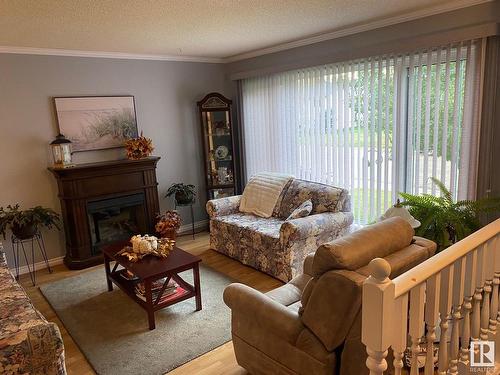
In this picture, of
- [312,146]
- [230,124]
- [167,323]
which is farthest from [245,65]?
[167,323]

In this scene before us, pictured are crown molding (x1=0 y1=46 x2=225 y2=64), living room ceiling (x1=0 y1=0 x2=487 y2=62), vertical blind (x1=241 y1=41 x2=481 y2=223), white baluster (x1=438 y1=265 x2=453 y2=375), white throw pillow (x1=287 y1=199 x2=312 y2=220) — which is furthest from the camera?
crown molding (x1=0 y1=46 x2=225 y2=64)

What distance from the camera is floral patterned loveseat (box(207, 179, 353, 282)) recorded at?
11.6 feet

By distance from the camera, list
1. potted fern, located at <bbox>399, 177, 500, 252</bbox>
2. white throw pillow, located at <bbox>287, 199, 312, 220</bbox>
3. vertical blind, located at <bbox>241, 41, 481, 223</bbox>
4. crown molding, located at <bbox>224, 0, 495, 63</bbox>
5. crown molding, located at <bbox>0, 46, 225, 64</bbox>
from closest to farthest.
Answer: potted fern, located at <bbox>399, 177, 500, 252</bbox> → crown molding, located at <bbox>224, 0, 495, 63</bbox> → vertical blind, located at <bbox>241, 41, 481, 223</bbox> → white throw pillow, located at <bbox>287, 199, 312, 220</bbox> → crown molding, located at <bbox>0, 46, 225, 64</bbox>

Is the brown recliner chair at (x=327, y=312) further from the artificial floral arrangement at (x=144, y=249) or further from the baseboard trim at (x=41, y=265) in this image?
the baseboard trim at (x=41, y=265)

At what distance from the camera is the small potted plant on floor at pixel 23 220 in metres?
3.77

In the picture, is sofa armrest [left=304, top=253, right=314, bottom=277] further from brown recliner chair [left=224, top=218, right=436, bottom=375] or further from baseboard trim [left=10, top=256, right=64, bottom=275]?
baseboard trim [left=10, top=256, right=64, bottom=275]

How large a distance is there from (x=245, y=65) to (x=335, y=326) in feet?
13.8

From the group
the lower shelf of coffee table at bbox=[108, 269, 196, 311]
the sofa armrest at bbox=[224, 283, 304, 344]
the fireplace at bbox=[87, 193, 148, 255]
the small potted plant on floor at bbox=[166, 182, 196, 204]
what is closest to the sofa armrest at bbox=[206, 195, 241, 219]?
the small potted plant on floor at bbox=[166, 182, 196, 204]

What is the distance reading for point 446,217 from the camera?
2598 mm

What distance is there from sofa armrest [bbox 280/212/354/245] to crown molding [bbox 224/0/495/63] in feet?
6.13

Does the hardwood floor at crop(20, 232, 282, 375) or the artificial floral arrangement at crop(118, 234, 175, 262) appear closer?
the hardwood floor at crop(20, 232, 282, 375)

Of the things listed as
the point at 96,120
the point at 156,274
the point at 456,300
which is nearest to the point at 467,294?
the point at 456,300

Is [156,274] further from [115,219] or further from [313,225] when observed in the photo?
[115,219]

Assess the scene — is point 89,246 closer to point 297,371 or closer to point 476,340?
point 297,371
